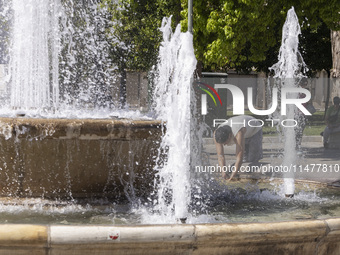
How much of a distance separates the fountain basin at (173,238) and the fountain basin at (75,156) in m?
1.64

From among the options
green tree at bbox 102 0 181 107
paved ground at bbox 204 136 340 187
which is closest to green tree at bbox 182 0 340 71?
paved ground at bbox 204 136 340 187

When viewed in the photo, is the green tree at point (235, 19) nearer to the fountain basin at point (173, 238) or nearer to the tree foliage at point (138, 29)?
the tree foliage at point (138, 29)

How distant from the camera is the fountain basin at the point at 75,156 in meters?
5.08

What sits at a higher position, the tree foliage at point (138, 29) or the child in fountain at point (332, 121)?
the tree foliage at point (138, 29)

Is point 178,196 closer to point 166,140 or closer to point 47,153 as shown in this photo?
point 166,140

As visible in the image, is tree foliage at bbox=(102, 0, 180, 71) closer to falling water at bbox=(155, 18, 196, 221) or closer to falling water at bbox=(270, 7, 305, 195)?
falling water at bbox=(270, 7, 305, 195)

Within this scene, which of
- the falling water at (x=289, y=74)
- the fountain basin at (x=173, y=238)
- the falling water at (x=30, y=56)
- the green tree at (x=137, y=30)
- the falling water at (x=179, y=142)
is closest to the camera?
the fountain basin at (x=173, y=238)

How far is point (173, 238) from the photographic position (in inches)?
143

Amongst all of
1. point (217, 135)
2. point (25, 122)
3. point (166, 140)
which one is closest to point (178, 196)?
point (166, 140)

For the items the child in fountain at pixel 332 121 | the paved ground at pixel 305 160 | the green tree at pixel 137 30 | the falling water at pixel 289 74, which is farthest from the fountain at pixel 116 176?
the green tree at pixel 137 30

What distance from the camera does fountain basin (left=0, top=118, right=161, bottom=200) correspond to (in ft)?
16.7

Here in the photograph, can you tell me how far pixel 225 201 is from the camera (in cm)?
671

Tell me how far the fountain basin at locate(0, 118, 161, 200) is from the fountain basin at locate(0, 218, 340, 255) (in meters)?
1.64

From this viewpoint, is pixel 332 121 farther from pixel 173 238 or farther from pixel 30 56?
pixel 173 238
